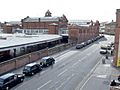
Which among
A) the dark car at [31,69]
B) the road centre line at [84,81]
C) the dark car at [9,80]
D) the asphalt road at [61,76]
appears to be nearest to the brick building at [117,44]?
the asphalt road at [61,76]

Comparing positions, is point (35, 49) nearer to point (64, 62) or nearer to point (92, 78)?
point (64, 62)

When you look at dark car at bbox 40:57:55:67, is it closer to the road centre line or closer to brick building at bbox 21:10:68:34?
the road centre line

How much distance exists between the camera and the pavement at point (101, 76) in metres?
26.4

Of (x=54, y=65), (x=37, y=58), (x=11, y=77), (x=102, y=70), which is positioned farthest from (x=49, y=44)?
(x=11, y=77)

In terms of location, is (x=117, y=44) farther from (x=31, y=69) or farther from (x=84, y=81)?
(x=31, y=69)

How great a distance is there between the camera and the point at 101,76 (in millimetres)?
31328

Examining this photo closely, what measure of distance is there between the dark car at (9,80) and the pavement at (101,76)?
7.17m

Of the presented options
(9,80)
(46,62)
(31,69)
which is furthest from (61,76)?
(9,80)

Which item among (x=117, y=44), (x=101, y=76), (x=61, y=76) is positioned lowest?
(x=101, y=76)

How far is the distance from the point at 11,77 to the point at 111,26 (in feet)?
421

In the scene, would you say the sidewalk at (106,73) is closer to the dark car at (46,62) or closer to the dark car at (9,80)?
the dark car at (46,62)

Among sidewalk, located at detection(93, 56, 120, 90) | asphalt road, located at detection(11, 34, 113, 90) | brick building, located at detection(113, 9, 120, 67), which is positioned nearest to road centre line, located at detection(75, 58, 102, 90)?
asphalt road, located at detection(11, 34, 113, 90)

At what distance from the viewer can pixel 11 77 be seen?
2536 cm

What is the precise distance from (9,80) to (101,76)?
12.8m
